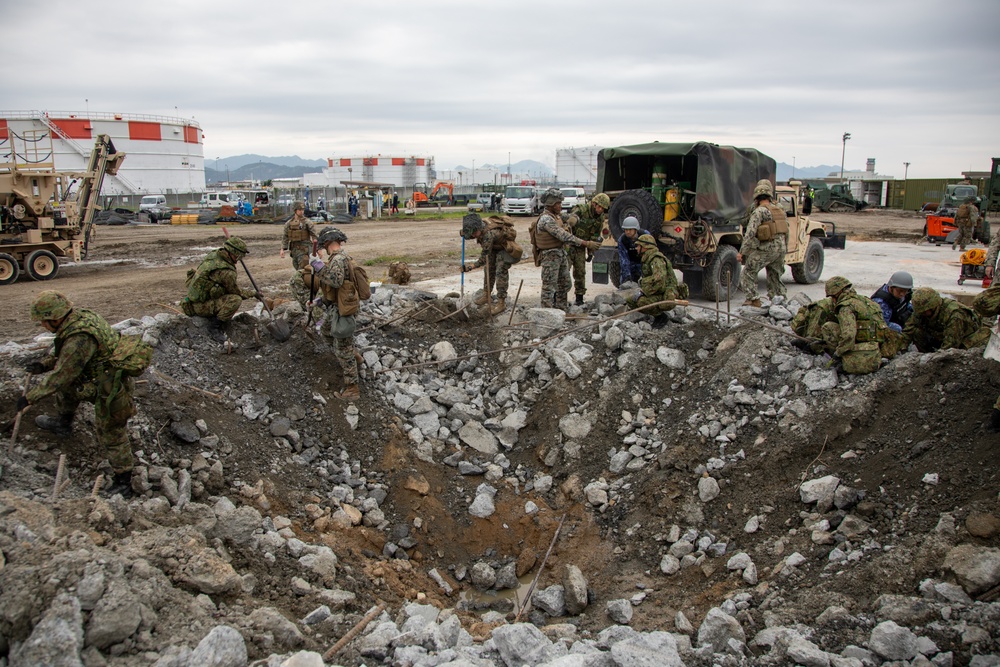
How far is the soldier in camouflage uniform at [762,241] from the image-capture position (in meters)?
8.64

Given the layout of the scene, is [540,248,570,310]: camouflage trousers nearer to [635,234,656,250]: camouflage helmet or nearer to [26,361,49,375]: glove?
[635,234,656,250]: camouflage helmet

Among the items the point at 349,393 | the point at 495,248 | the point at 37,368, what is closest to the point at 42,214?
the point at 495,248

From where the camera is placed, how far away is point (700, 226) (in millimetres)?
9836

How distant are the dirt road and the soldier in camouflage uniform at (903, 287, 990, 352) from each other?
8.03 meters

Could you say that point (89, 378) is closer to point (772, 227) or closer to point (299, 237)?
point (299, 237)

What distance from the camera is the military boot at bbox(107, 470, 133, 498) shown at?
189 inches

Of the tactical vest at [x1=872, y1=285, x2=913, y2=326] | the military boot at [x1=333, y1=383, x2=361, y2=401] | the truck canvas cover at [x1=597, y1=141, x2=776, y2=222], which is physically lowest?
the military boot at [x1=333, y1=383, x2=361, y2=401]

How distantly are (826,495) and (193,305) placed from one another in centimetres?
617

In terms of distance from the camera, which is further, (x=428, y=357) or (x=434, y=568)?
(x=428, y=357)

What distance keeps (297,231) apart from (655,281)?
532 centimetres

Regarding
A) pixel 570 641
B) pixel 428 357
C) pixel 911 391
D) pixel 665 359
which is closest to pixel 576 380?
pixel 665 359

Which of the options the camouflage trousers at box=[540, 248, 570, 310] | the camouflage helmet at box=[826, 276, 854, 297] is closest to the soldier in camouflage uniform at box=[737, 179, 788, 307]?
the camouflage helmet at box=[826, 276, 854, 297]

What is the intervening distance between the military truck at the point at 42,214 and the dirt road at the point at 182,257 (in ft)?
1.41

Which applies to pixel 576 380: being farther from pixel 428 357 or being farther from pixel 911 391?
pixel 911 391
